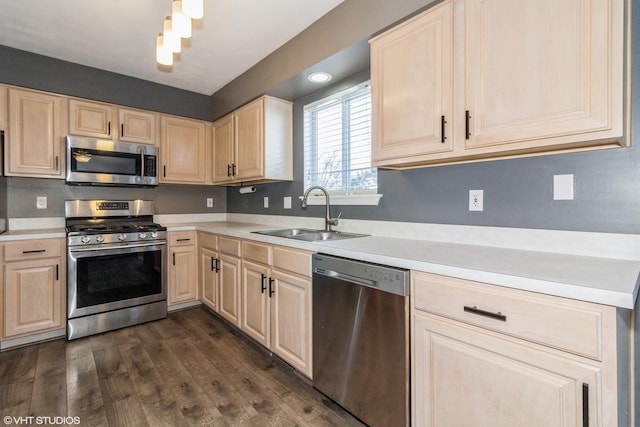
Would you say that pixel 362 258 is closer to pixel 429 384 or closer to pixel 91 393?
pixel 429 384

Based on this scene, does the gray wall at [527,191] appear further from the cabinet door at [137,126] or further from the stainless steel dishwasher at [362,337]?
the cabinet door at [137,126]

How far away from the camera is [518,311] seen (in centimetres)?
101

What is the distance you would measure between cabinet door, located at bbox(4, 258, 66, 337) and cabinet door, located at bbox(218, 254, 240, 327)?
1.27 m

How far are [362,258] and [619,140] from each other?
106 centimetres

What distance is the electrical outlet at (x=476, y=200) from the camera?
164 centimetres

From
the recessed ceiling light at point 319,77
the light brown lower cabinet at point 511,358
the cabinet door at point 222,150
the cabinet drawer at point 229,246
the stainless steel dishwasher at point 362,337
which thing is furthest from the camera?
the cabinet door at point 222,150

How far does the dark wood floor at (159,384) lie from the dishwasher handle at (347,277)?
75cm

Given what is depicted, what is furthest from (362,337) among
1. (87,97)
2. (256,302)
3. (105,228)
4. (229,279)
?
(87,97)

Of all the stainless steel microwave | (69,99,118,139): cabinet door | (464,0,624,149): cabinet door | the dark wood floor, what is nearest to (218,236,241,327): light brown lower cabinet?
the dark wood floor

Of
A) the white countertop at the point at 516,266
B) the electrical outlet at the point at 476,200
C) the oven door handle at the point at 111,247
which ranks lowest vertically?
the oven door handle at the point at 111,247

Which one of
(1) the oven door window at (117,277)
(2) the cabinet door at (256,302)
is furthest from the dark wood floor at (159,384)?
(1) the oven door window at (117,277)

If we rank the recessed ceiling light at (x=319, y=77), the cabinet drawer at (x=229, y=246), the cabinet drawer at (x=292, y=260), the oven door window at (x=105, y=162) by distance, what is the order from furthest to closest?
the oven door window at (x=105, y=162)
the cabinet drawer at (x=229, y=246)
the recessed ceiling light at (x=319, y=77)
the cabinet drawer at (x=292, y=260)

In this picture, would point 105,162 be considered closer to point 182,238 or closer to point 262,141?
point 182,238

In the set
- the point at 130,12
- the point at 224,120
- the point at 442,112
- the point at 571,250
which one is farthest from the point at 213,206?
the point at 571,250
